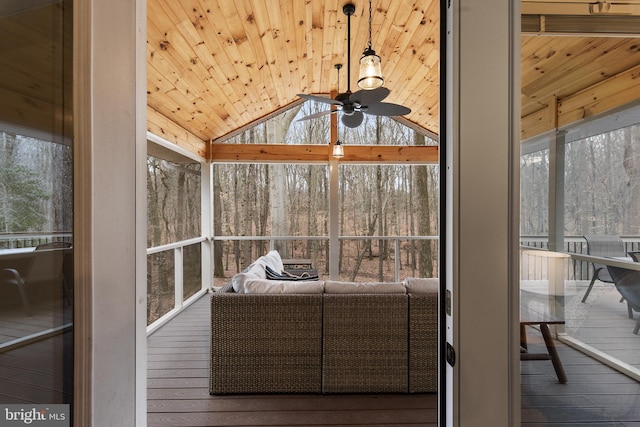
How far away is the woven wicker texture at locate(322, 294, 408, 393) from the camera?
2.34 m

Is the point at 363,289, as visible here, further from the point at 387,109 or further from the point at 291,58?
the point at 291,58

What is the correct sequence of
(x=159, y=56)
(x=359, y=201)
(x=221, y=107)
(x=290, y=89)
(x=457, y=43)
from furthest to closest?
(x=359, y=201) → (x=290, y=89) → (x=221, y=107) → (x=159, y=56) → (x=457, y=43)

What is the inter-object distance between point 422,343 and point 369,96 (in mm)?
2140

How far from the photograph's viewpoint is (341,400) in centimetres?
228

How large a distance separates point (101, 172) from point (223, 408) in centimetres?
203

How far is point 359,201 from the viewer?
6.11 meters

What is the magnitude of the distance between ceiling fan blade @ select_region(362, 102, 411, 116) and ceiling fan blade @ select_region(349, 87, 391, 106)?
139 mm

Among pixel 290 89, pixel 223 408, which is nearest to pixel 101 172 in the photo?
pixel 223 408

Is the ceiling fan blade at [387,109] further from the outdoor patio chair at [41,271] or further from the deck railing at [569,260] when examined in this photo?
the outdoor patio chair at [41,271]

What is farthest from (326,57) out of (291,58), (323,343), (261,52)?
(323,343)

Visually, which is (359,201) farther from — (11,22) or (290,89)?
(11,22)

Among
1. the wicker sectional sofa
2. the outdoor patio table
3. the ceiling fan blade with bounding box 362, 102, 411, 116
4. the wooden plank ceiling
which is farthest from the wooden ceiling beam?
the outdoor patio table

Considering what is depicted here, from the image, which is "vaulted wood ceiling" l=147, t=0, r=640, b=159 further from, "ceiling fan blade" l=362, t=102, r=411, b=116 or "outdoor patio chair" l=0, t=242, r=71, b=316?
"outdoor patio chair" l=0, t=242, r=71, b=316

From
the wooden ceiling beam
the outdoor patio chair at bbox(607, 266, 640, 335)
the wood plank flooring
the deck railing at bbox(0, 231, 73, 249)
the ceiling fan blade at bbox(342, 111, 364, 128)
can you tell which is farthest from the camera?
the wooden ceiling beam
